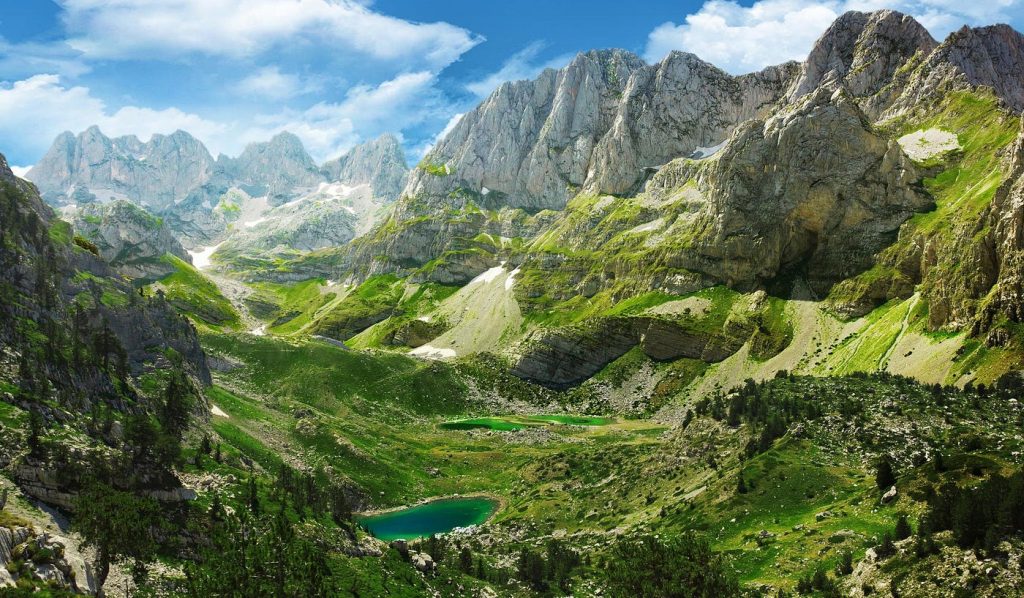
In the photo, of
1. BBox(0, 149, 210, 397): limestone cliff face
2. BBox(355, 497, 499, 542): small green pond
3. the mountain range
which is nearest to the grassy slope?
the mountain range

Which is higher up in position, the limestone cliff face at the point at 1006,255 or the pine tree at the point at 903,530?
the limestone cliff face at the point at 1006,255

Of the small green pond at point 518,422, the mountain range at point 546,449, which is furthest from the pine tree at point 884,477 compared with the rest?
the small green pond at point 518,422

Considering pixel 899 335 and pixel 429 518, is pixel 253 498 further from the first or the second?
pixel 899 335

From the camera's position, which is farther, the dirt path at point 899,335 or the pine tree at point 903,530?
the dirt path at point 899,335

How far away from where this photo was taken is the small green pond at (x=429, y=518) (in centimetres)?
9225

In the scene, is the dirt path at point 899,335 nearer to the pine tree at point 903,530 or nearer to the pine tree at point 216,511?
the pine tree at point 903,530

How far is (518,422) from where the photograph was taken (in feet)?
541

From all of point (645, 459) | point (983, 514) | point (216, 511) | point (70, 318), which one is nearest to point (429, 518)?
point (645, 459)

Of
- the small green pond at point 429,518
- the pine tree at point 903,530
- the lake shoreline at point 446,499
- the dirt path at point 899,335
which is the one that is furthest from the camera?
the dirt path at point 899,335

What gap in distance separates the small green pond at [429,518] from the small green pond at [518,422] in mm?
50882

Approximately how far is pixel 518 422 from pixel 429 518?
→ 6768cm

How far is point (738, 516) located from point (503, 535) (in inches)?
1240

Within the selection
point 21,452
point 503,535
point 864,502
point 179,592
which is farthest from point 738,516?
point 21,452

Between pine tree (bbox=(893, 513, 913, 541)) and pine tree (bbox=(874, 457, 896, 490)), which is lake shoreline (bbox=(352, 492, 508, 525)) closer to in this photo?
pine tree (bbox=(874, 457, 896, 490))
